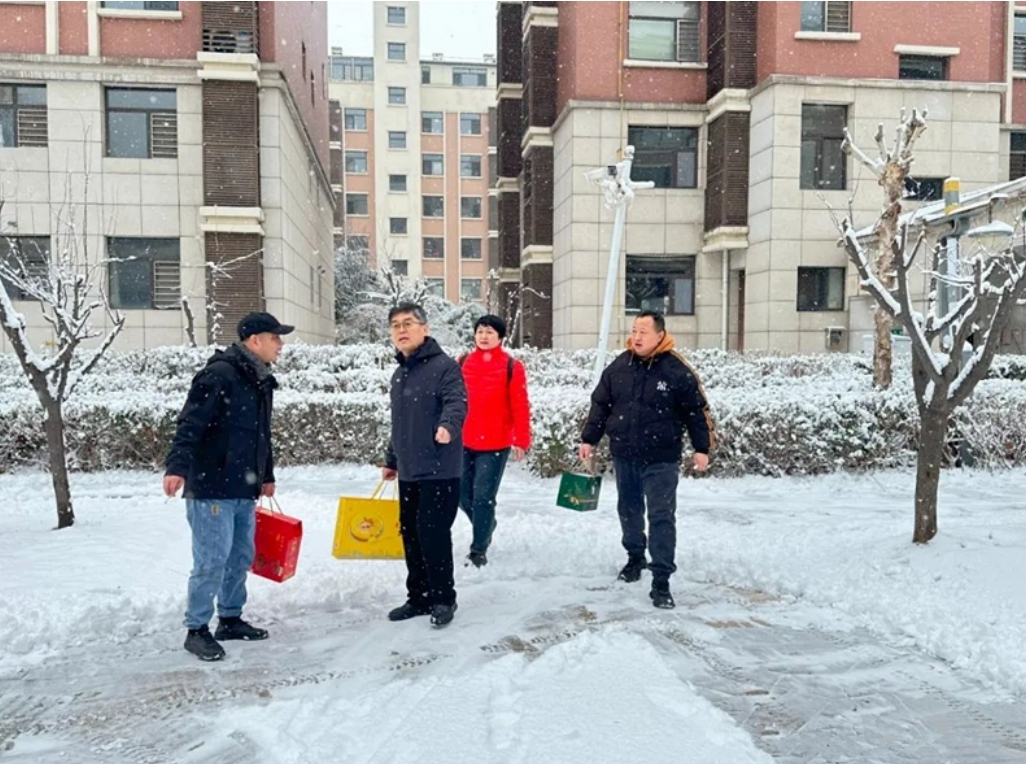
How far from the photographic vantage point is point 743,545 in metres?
6.33

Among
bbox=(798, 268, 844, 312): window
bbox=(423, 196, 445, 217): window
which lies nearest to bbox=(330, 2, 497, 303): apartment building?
bbox=(423, 196, 445, 217): window

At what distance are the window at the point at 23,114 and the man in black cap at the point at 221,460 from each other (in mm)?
15857

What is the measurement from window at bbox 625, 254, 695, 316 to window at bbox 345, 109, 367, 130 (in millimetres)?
41541

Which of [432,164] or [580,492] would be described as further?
[432,164]

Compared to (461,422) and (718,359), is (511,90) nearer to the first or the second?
(718,359)

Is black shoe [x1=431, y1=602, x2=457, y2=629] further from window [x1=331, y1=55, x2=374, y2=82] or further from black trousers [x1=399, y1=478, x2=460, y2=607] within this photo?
window [x1=331, y1=55, x2=374, y2=82]

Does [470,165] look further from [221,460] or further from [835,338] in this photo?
[221,460]

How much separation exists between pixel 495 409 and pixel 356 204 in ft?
178

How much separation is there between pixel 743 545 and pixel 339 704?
3665mm

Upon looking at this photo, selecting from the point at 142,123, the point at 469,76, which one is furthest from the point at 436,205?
the point at 142,123

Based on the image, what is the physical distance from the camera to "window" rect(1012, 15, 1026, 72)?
73.5 ft

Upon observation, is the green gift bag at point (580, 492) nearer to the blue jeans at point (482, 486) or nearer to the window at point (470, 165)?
the blue jeans at point (482, 486)

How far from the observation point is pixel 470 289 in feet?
193

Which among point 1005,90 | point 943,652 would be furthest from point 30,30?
Result: point 1005,90
